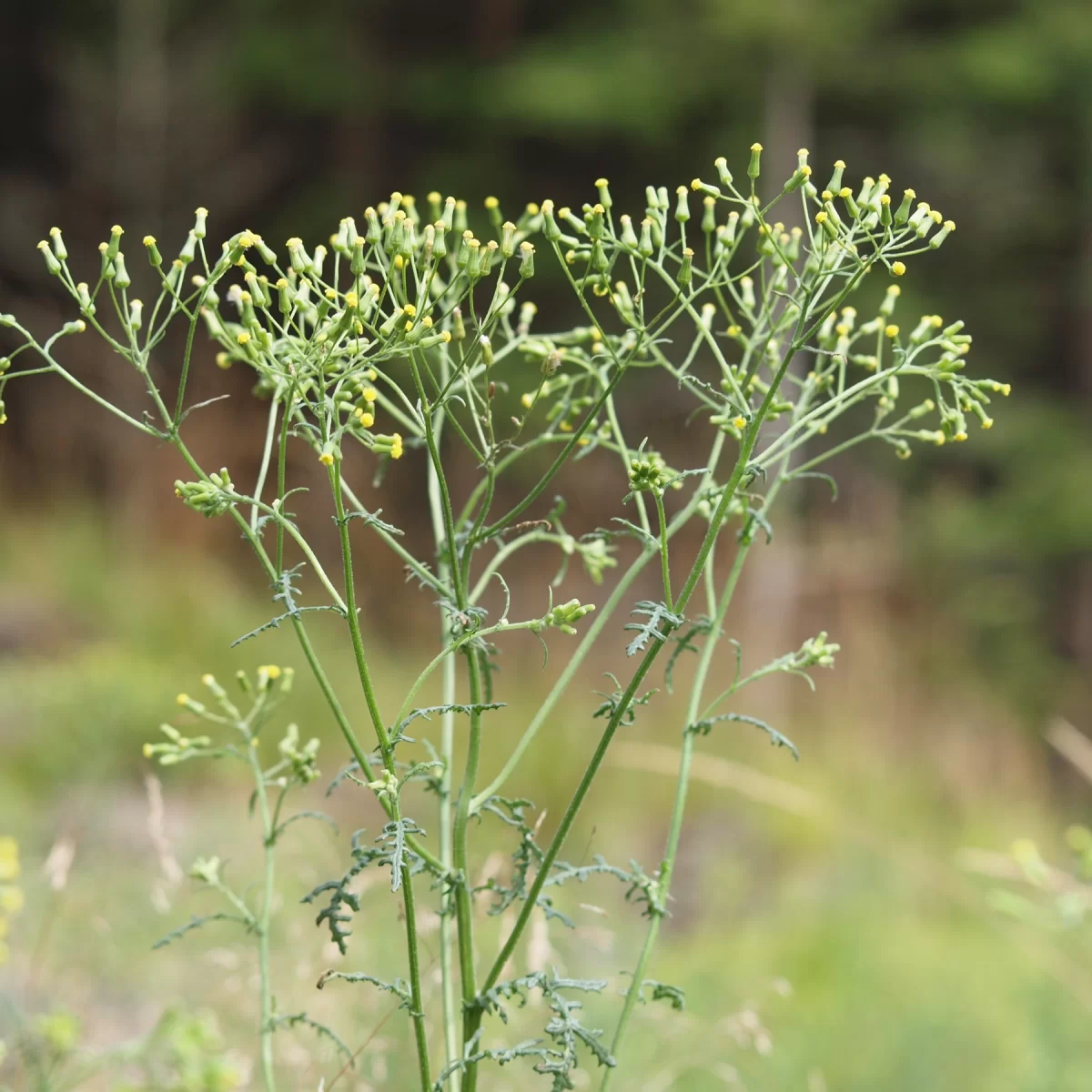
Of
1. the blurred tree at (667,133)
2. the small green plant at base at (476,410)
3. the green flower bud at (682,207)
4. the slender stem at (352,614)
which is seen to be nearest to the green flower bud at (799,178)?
the small green plant at base at (476,410)

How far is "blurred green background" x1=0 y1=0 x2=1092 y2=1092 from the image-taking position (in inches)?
125

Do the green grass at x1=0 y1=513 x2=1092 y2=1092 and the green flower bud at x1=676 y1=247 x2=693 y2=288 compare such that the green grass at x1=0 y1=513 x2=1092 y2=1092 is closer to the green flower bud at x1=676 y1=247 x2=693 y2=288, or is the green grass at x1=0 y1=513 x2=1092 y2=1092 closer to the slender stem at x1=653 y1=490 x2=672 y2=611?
the slender stem at x1=653 y1=490 x2=672 y2=611

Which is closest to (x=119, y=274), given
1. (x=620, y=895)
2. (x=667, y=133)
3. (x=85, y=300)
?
(x=85, y=300)

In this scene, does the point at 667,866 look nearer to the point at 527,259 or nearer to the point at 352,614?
the point at 352,614

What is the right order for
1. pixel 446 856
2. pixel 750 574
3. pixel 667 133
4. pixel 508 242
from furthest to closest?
pixel 667 133, pixel 750 574, pixel 446 856, pixel 508 242

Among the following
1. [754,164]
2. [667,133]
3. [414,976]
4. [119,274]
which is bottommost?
[414,976]

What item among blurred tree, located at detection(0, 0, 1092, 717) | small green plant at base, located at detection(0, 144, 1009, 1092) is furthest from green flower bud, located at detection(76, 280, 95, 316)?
blurred tree, located at detection(0, 0, 1092, 717)

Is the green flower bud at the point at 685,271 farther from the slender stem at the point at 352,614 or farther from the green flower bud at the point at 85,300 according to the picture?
the green flower bud at the point at 85,300

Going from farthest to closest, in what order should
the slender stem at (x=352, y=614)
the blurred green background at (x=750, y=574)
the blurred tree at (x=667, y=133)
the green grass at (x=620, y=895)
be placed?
the blurred tree at (x=667, y=133) < the blurred green background at (x=750, y=574) < the green grass at (x=620, y=895) < the slender stem at (x=352, y=614)

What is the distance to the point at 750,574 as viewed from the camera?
7098mm

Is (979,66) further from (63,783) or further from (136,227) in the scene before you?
(63,783)

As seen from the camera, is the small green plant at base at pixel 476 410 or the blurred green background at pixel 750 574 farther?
the blurred green background at pixel 750 574

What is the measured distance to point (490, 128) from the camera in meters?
9.05

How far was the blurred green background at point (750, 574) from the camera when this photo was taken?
3.17 meters
